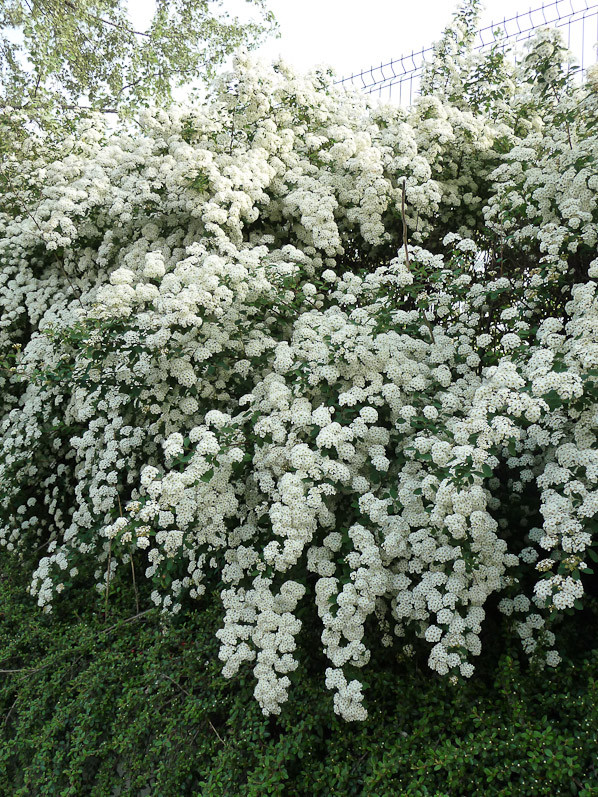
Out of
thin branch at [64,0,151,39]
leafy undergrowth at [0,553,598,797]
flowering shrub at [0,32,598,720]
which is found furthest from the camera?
thin branch at [64,0,151,39]

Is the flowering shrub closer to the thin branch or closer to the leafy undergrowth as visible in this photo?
the leafy undergrowth

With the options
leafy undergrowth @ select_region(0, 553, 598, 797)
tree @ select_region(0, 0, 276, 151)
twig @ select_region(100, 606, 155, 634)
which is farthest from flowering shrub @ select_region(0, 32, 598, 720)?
tree @ select_region(0, 0, 276, 151)

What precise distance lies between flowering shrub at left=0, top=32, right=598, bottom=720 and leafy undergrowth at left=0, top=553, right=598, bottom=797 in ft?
0.70

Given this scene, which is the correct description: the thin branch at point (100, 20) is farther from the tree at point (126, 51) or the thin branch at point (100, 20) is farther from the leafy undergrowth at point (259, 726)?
the leafy undergrowth at point (259, 726)

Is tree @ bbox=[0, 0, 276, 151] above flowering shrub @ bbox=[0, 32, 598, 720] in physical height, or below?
above

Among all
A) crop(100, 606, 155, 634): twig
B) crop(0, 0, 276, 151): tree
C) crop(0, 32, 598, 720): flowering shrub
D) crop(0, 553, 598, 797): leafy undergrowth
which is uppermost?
crop(0, 0, 276, 151): tree

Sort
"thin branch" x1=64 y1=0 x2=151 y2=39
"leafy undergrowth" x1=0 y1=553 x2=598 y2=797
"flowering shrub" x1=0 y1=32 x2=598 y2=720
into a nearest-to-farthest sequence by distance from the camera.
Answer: "leafy undergrowth" x1=0 y1=553 x2=598 y2=797
"flowering shrub" x1=0 y1=32 x2=598 y2=720
"thin branch" x1=64 y1=0 x2=151 y2=39

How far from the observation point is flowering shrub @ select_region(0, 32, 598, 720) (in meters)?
2.66

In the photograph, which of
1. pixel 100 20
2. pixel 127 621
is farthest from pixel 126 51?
pixel 127 621

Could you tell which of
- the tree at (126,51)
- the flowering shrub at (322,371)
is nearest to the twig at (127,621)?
the flowering shrub at (322,371)

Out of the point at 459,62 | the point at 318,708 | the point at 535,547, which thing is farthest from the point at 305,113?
the point at 318,708

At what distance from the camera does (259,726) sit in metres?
2.95

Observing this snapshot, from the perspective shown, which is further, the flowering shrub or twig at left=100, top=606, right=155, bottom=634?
twig at left=100, top=606, right=155, bottom=634

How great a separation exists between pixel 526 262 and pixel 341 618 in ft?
8.86
